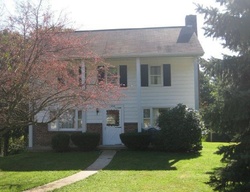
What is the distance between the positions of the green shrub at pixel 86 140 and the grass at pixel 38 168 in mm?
729

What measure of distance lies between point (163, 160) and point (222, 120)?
918 cm

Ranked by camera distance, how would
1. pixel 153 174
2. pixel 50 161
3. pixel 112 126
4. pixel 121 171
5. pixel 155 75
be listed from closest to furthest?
pixel 153 174 < pixel 121 171 < pixel 50 161 < pixel 112 126 < pixel 155 75

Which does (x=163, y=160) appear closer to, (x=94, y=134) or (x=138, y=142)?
(x=138, y=142)

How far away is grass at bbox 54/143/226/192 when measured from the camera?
1022 centimetres

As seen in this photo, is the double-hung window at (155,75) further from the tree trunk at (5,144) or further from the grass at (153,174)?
the tree trunk at (5,144)

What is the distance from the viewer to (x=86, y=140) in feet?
65.4

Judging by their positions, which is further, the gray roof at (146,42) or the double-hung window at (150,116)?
the double-hung window at (150,116)

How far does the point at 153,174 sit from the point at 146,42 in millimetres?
11902

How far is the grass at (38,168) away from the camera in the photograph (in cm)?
1133

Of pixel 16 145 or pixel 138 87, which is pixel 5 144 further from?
pixel 138 87

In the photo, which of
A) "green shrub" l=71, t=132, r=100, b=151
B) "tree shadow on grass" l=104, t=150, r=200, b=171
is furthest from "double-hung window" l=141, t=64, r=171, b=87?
"tree shadow on grass" l=104, t=150, r=200, b=171

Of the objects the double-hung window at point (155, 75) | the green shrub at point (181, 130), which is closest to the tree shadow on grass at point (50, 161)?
the green shrub at point (181, 130)

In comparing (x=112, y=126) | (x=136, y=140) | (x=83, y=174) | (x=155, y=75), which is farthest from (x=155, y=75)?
(x=83, y=174)

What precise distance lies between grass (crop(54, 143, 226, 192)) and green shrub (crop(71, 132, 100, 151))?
6.88 feet
